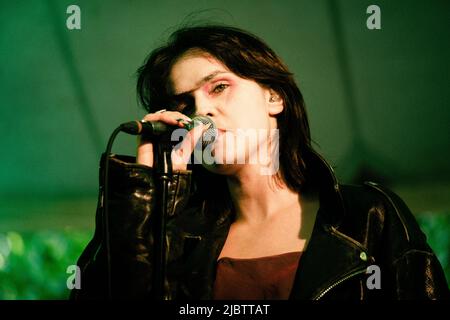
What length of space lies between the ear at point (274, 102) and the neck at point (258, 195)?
0.23 meters

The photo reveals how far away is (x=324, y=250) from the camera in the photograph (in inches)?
49.5

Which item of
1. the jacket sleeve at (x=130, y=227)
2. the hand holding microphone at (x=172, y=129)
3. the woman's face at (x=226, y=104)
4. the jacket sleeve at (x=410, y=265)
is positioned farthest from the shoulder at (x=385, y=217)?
the jacket sleeve at (x=130, y=227)

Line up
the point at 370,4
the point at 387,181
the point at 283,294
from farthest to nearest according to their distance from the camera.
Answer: the point at 387,181 → the point at 370,4 → the point at 283,294

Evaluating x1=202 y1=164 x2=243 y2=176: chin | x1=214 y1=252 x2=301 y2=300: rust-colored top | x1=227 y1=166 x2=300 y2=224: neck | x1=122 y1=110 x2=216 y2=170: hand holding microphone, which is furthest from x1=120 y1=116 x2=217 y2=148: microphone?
x1=214 y1=252 x2=301 y2=300: rust-colored top

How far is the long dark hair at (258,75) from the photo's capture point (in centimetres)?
160

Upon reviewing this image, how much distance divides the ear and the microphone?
30 cm

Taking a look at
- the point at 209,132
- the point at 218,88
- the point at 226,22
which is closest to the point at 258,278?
the point at 209,132

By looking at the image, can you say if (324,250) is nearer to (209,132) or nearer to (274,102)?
(209,132)

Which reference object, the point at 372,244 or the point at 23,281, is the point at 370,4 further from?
the point at 23,281

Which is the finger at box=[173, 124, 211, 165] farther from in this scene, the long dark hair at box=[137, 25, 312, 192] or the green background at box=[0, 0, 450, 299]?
the green background at box=[0, 0, 450, 299]

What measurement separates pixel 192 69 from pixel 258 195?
51 centimetres
